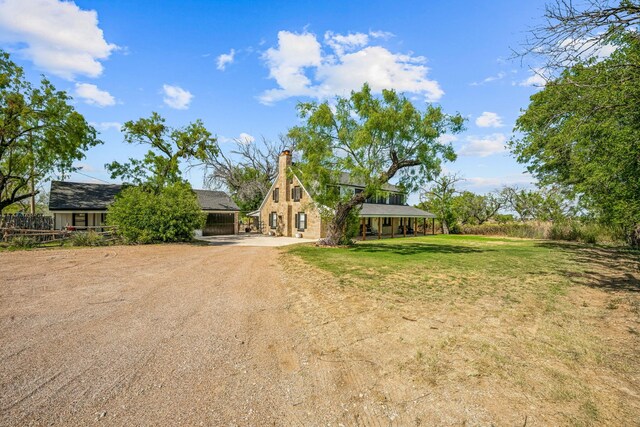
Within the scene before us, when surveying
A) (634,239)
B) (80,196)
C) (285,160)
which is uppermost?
(285,160)

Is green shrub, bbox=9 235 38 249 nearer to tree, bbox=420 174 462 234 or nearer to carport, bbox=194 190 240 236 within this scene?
carport, bbox=194 190 240 236

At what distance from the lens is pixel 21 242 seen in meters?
15.4

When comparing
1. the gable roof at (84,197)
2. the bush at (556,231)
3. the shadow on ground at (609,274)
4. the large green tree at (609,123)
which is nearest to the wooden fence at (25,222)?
the gable roof at (84,197)

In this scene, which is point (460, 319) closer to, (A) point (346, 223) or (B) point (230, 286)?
(B) point (230, 286)

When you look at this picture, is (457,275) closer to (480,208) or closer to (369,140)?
(369,140)

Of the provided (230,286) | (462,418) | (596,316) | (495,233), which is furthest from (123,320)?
(495,233)

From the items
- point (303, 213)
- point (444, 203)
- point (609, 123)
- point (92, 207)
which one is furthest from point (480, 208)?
point (92, 207)

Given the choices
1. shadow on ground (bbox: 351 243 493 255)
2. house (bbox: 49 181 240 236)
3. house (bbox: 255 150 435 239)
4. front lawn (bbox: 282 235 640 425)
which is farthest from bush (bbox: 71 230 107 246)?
shadow on ground (bbox: 351 243 493 255)

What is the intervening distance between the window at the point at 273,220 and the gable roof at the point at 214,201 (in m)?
3.82

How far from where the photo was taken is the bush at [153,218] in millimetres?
18109

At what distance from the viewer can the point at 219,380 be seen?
364cm

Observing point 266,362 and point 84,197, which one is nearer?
point 266,362

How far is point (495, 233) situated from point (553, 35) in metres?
32.7

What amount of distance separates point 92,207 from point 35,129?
21.1 ft
